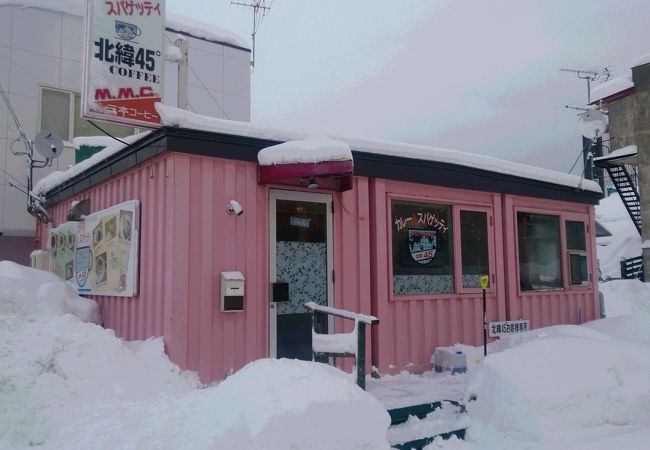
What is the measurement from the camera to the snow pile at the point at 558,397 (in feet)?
15.6

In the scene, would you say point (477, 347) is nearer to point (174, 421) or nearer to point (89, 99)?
point (174, 421)

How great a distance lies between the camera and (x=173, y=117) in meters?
5.52

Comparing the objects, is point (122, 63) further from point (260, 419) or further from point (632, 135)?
point (632, 135)

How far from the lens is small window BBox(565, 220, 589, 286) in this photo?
946cm

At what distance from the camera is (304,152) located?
590 cm

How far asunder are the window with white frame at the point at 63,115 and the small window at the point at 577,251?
1084cm

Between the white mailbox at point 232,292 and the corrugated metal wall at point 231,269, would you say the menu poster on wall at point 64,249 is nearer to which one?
the corrugated metal wall at point 231,269

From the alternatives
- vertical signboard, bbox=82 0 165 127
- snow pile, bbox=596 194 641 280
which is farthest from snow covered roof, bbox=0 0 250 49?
snow pile, bbox=596 194 641 280

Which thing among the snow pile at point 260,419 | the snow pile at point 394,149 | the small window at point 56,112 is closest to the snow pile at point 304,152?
the snow pile at point 394,149

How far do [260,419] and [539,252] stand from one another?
7104 millimetres

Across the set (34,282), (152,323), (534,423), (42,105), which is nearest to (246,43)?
(42,105)

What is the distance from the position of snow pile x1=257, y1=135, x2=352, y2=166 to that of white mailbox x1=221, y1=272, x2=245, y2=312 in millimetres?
1324

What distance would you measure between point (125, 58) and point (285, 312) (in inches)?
129

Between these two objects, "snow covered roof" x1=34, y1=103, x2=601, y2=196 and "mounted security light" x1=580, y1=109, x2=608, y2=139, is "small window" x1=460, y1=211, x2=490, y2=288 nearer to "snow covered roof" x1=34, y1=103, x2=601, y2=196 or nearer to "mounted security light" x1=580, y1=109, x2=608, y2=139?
"snow covered roof" x1=34, y1=103, x2=601, y2=196
